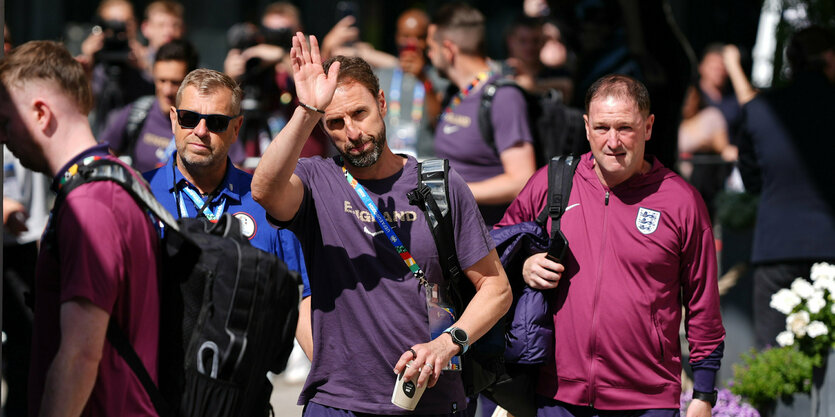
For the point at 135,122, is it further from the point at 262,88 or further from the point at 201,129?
the point at 201,129

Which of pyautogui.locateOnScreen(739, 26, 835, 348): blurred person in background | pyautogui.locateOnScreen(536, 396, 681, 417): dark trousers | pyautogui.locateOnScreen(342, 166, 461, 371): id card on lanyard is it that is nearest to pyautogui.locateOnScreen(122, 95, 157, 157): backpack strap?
pyautogui.locateOnScreen(342, 166, 461, 371): id card on lanyard

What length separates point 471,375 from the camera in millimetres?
4207

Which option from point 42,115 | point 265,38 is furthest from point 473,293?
point 265,38

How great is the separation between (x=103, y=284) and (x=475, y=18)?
4373 millimetres

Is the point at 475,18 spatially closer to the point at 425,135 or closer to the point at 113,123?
the point at 425,135

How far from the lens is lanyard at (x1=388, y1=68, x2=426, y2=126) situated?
827 cm

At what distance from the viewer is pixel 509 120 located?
6.34 m

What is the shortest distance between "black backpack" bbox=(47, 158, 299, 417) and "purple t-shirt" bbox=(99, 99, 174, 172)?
3539 millimetres

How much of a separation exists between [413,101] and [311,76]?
15.0ft

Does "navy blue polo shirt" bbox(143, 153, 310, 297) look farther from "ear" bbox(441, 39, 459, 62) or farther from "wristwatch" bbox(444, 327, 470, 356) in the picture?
"ear" bbox(441, 39, 459, 62)

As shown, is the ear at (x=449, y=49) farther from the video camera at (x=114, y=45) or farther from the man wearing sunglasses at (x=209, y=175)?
the video camera at (x=114, y=45)

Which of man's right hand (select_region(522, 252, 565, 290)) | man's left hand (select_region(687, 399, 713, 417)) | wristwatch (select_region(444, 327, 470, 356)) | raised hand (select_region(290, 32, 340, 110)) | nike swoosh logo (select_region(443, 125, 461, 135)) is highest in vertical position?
raised hand (select_region(290, 32, 340, 110))

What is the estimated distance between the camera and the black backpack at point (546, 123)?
21.2 feet

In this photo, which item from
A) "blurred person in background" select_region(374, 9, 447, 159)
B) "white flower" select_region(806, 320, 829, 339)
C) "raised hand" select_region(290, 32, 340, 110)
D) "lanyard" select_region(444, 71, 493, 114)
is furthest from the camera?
"blurred person in background" select_region(374, 9, 447, 159)
